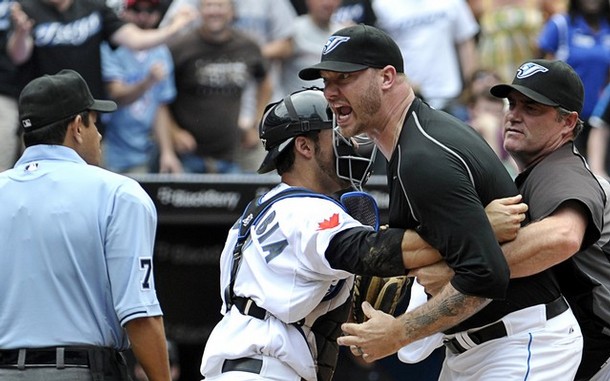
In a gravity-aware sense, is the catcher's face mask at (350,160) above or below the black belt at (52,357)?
above

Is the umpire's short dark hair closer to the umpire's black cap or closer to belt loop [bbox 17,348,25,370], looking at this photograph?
the umpire's black cap

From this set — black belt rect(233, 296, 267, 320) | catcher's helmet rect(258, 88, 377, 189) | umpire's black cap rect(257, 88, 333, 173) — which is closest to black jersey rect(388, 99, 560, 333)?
catcher's helmet rect(258, 88, 377, 189)

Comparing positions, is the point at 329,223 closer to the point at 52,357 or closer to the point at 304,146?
the point at 304,146

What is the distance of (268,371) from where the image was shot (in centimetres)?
452

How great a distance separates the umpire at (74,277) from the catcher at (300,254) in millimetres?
348

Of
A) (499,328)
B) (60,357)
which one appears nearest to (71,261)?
(60,357)

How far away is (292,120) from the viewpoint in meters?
4.70

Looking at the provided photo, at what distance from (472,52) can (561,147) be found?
240 inches

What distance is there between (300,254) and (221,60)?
516cm

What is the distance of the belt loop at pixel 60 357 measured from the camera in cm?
459

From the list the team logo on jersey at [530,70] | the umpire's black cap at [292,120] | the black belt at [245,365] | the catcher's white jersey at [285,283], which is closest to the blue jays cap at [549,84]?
the team logo on jersey at [530,70]

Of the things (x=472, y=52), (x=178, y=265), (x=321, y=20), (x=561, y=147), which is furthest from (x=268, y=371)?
(x=472, y=52)

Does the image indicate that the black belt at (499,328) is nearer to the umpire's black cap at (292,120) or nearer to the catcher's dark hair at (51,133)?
the umpire's black cap at (292,120)

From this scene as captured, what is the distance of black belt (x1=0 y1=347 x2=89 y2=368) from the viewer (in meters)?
4.60
